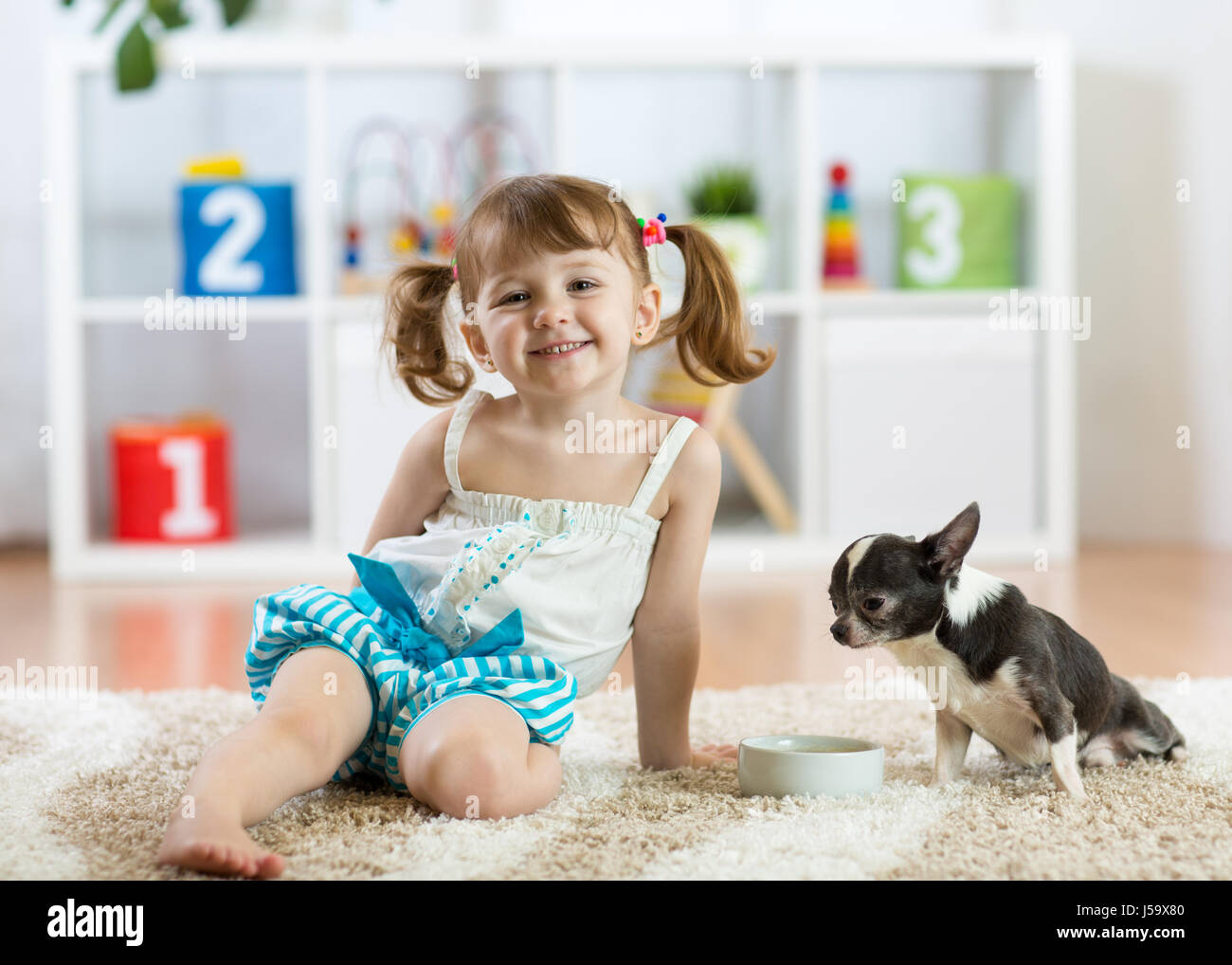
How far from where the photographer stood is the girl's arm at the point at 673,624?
41.3 inches

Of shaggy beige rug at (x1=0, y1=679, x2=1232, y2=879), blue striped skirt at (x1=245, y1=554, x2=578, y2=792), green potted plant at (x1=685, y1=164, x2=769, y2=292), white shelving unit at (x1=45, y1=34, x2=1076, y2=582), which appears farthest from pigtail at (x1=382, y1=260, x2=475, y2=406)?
green potted plant at (x1=685, y1=164, x2=769, y2=292)

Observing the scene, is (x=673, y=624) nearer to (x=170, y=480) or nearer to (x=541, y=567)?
(x=541, y=567)

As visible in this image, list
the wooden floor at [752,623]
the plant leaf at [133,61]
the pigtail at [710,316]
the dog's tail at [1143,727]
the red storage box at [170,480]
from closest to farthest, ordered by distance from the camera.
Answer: the dog's tail at [1143,727]
the pigtail at [710,316]
the wooden floor at [752,623]
the plant leaf at [133,61]
the red storage box at [170,480]

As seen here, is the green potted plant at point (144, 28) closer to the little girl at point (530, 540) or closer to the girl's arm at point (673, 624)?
the little girl at point (530, 540)

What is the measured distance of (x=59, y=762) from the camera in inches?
41.1

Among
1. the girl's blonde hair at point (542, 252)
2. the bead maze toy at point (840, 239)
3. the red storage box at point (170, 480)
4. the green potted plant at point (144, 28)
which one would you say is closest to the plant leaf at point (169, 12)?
the green potted plant at point (144, 28)

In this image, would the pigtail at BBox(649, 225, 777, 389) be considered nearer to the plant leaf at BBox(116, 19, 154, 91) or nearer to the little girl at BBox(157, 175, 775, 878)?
the little girl at BBox(157, 175, 775, 878)

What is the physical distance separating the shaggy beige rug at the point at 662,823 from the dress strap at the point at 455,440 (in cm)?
24

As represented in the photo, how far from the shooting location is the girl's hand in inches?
41.6

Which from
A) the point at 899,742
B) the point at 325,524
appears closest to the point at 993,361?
the point at 325,524

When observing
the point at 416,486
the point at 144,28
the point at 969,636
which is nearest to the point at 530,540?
the point at 416,486

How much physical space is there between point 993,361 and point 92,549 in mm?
1634

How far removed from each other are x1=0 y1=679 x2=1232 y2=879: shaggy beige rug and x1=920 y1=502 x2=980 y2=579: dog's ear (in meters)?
0.16

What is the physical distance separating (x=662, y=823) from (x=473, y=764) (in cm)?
13
